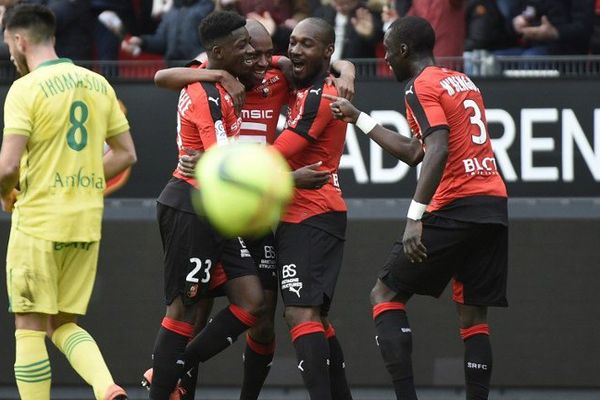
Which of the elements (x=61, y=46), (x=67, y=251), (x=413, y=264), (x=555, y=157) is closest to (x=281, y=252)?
(x=413, y=264)

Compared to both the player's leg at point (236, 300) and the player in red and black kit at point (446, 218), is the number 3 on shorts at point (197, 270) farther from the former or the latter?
the player in red and black kit at point (446, 218)

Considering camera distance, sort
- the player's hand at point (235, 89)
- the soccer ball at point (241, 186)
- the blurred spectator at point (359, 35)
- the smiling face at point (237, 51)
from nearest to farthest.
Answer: the soccer ball at point (241, 186), the player's hand at point (235, 89), the smiling face at point (237, 51), the blurred spectator at point (359, 35)

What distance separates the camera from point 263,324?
7668mm

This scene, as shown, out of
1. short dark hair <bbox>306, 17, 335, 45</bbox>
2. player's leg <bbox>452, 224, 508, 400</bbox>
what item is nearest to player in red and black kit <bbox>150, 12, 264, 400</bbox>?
short dark hair <bbox>306, 17, 335, 45</bbox>

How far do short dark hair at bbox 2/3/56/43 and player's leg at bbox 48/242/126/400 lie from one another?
3.84 feet

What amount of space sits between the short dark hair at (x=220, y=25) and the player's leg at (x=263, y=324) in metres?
1.25

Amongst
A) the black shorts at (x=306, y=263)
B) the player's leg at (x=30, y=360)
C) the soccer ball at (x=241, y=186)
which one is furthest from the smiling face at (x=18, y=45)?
the black shorts at (x=306, y=263)

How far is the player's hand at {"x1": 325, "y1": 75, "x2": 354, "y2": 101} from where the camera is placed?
7434 millimetres

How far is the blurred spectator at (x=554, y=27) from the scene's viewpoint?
9641mm

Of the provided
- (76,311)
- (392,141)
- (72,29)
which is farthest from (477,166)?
(72,29)

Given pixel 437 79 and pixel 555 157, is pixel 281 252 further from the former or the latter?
pixel 555 157

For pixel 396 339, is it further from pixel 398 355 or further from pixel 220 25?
pixel 220 25

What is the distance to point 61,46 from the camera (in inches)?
382

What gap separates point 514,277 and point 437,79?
214cm
